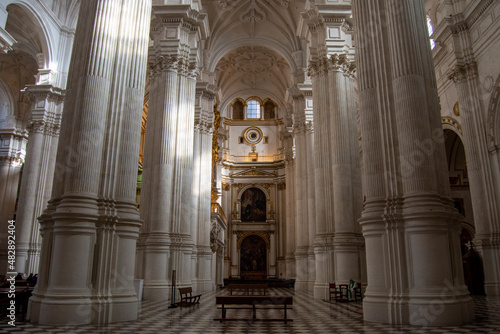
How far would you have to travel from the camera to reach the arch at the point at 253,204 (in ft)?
131

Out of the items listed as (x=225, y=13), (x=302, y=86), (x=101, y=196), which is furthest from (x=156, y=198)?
(x=225, y=13)

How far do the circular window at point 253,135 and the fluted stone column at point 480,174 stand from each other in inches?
984

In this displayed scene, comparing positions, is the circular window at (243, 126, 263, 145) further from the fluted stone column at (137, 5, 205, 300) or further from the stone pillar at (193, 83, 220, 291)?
the fluted stone column at (137, 5, 205, 300)

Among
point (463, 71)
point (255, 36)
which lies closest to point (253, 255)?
point (255, 36)

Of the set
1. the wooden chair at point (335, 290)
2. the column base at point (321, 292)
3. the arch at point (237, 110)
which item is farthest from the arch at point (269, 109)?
the wooden chair at point (335, 290)

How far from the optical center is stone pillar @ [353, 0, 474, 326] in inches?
288

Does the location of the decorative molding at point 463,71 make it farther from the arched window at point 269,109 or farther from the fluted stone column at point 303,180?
the arched window at point 269,109

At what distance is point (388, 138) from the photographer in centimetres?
857

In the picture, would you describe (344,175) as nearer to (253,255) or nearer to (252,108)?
(253,255)

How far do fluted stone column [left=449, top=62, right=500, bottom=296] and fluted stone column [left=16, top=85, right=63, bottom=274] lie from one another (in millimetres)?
19531

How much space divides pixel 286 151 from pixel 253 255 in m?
11.5

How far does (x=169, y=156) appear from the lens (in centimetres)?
1545

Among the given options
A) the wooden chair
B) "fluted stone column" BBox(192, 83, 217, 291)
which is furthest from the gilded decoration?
the wooden chair

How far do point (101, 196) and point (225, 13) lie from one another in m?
19.8
